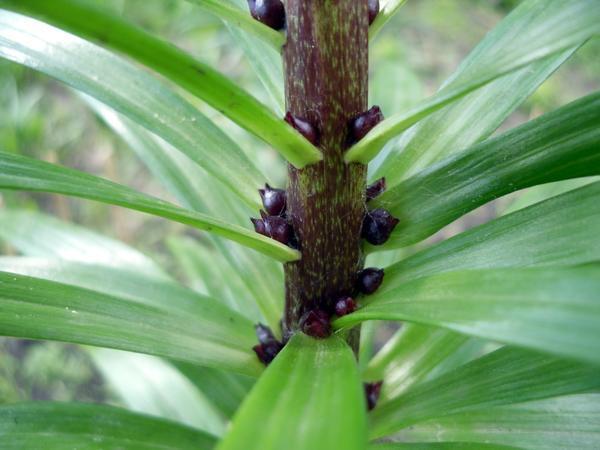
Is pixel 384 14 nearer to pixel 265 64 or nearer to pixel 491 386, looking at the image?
pixel 265 64

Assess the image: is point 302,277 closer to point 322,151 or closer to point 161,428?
point 322,151

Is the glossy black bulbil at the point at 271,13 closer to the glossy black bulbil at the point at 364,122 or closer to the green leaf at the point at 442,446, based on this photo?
the glossy black bulbil at the point at 364,122

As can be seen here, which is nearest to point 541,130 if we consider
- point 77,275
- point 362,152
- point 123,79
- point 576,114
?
point 576,114

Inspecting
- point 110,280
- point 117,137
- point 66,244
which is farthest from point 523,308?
point 117,137

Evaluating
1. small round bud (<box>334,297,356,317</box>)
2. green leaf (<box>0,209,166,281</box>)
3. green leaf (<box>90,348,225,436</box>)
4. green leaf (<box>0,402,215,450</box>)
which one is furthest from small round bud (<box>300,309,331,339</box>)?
green leaf (<box>90,348,225,436</box>)

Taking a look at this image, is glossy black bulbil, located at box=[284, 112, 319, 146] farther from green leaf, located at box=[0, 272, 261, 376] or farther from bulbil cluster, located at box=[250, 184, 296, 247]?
green leaf, located at box=[0, 272, 261, 376]

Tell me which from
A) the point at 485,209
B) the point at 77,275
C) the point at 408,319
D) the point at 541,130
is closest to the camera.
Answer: the point at 408,319
